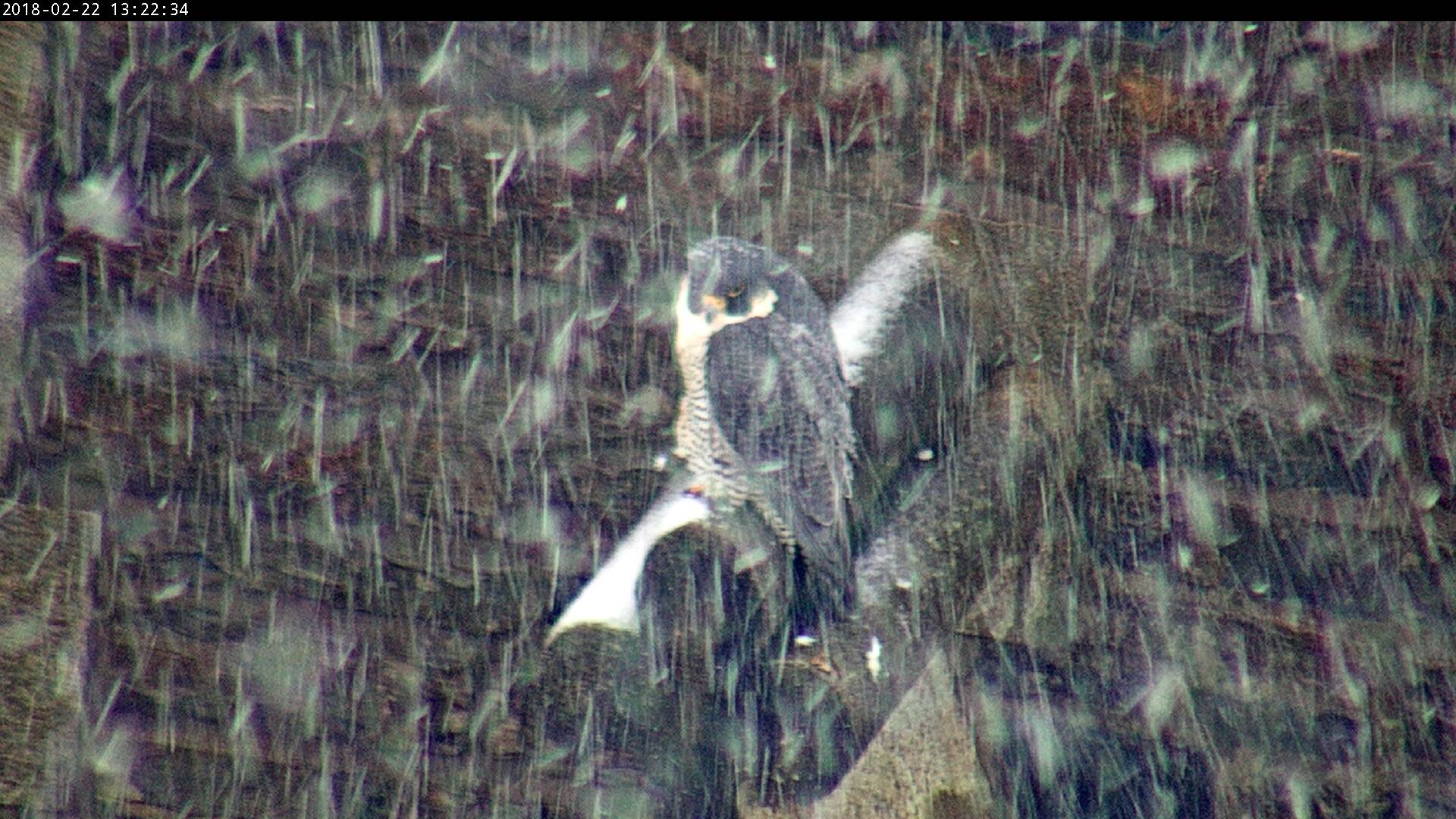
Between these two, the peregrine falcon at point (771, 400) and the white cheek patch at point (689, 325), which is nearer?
the peregrine falcon at point (771, 400)

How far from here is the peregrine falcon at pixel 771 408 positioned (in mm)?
1522

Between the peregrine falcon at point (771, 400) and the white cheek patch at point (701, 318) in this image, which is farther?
the white cheek patch at point (701, 318)

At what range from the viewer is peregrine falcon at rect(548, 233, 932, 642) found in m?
1.52

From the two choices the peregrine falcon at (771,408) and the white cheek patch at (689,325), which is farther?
the white cheek patch at (689,325)

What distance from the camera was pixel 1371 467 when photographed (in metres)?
2.57

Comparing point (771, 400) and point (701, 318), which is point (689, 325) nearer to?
point (701, 318)

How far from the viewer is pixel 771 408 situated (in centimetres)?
171

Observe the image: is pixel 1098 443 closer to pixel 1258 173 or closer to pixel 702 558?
pixel 1258 173

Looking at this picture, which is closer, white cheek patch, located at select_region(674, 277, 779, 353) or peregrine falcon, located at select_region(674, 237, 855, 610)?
peregrine falcon, located at select_region(674, 237, 855, 610)

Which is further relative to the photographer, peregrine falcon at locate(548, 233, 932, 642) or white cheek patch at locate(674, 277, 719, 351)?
white cheek patch at locate(674, 277, 719, 351)

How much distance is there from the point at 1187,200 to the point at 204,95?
206cm

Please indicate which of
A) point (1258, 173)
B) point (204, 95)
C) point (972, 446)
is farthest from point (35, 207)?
point (1258, 173)

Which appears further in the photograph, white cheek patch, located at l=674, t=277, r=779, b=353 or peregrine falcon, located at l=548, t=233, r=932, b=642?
white cheek patch, located at l=674, t=277, r=779, b=353

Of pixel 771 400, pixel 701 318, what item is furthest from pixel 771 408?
pixel 701 318
